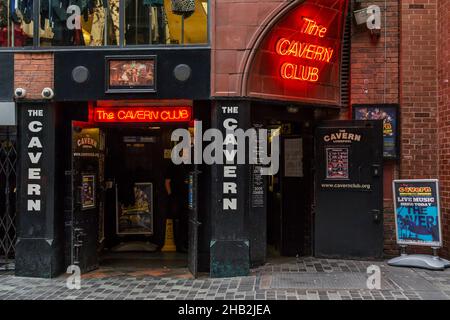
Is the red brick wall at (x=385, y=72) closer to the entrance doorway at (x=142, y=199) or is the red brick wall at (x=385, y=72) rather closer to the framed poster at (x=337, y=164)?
the framed poster at (x=337, y=164)

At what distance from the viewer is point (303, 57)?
8625mm

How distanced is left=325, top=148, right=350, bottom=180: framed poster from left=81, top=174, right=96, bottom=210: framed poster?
4069 mm

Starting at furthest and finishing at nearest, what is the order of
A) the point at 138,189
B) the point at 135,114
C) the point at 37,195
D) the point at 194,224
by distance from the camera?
the point at 138,189 → the point at 135,114 → the point at 37,195 → the point at 194,224

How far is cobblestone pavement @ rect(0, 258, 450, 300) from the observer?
6.88 metres

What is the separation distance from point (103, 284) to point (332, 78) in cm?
520

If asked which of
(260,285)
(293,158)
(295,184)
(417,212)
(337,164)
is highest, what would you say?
(293,158)

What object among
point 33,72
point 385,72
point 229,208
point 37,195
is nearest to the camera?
point 229,208

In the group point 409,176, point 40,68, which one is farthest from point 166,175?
point 409,176

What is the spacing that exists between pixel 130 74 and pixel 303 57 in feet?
9.47

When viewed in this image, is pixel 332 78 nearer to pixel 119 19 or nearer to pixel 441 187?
pixel 441 187

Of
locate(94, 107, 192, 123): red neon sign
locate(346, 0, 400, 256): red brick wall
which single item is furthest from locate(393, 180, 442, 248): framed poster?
locate(94, 107, 192, 123): red neon sign

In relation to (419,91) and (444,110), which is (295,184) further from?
(444,110)

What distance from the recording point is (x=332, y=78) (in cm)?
912

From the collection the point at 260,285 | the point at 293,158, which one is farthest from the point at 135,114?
the point at 260,285
